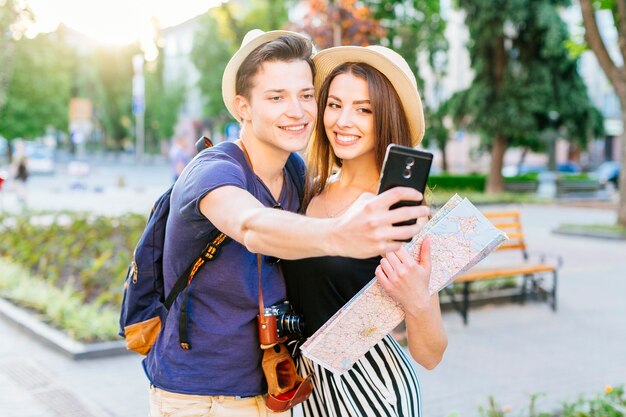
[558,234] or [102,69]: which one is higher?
[102,69]

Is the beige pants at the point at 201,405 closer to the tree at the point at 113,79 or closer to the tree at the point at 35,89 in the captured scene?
the tree at the point at 35,89

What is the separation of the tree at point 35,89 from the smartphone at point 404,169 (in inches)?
1288

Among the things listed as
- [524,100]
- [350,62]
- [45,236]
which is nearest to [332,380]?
[350,62]

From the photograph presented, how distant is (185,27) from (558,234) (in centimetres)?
6061

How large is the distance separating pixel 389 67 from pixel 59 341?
552 cm

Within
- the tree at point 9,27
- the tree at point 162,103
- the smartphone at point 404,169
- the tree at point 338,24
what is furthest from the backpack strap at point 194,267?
the tree at point 162,103

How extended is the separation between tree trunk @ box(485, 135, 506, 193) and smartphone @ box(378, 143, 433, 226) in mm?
26828

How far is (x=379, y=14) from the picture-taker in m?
20.1

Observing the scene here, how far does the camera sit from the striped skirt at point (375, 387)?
2.21 metres

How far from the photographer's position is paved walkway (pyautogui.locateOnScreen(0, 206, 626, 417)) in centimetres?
527

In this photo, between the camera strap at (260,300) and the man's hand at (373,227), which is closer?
the man's hand at (373,227)

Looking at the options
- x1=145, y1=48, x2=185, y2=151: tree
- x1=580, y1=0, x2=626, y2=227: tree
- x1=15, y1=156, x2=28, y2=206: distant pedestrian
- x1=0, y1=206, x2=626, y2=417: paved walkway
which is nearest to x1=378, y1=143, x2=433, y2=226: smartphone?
x1=0, y1=206, x2=626, y2=417: paved walkway

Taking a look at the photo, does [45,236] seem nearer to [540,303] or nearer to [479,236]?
[540,303]

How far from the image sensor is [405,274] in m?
1.81
